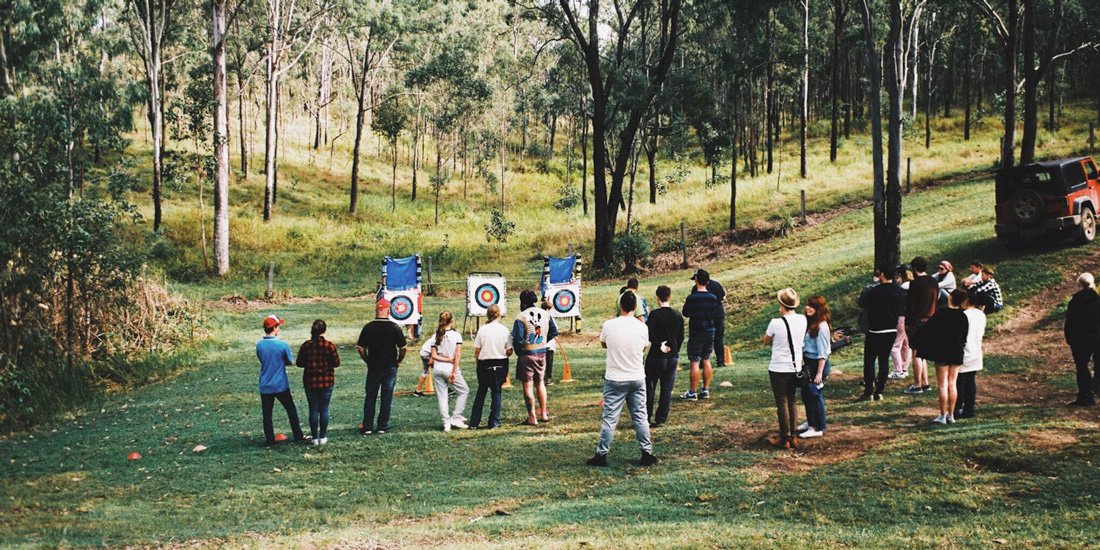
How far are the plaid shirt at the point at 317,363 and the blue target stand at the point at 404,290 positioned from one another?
11.5 metres

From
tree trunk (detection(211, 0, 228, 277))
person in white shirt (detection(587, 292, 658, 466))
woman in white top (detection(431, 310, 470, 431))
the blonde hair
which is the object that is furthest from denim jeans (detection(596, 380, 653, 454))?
tree trunk (detection(211, 0, 228, 277))

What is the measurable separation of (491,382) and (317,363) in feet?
7.81

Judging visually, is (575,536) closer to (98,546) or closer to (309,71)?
(98,546)

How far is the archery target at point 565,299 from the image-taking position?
23734 mm

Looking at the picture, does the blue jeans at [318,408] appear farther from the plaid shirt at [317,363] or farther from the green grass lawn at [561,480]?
the green grass lawn at [561,480]

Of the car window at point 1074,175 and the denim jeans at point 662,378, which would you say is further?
the car window at point 1074,175

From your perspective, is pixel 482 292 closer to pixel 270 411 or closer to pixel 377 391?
pixel 377 391

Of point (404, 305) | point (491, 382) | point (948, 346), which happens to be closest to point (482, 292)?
point (404, 305)

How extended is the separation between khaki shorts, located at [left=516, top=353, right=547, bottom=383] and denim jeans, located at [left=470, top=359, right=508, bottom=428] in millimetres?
219

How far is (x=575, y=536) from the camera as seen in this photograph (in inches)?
294

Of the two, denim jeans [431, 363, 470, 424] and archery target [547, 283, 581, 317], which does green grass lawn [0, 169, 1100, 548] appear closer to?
denim jeans [431, 363, 470, 424]

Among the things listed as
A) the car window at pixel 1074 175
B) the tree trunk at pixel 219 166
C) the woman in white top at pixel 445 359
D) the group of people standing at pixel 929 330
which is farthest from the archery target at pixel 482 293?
the tree trunk at pixel 219 166

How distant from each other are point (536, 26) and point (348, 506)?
90496mm

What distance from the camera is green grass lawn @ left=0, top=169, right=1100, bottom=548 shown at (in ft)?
24.7
